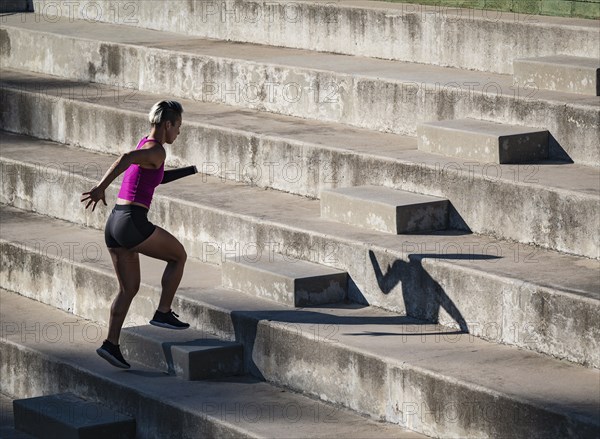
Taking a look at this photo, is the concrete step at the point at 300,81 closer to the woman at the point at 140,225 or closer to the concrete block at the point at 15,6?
the concrete block at the point at 15,6

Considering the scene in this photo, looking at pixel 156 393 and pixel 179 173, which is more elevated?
pixel 179 173

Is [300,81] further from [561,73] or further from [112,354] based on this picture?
[112,354]

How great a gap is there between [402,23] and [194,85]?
1.64 m

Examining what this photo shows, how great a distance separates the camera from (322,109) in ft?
30.4

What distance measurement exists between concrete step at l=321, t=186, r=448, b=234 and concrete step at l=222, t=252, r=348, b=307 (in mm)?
386

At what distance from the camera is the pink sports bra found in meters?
6.97

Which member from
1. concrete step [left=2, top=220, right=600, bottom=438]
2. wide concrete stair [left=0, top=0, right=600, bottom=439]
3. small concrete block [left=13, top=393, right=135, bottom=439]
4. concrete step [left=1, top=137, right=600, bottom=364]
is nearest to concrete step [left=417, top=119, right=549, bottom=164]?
wide concrete stair [left=0, top=0, right=600, bottom=439]

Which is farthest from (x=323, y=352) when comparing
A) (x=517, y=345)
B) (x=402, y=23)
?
(x=402, y=23)

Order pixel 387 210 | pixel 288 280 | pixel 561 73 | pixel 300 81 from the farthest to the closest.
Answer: pixel 300 81 → pixel 561 73 → pixel 387 210 → pixel 288 280

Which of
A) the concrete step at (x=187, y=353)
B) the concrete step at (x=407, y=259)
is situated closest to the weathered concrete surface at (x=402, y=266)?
the concrete step at (x=407, y=259)

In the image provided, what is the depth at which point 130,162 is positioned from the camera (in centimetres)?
682

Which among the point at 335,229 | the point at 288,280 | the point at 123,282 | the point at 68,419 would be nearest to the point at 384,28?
the point at 335,229

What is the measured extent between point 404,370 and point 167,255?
156cm

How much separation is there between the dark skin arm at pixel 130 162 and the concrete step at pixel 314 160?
1573mm
